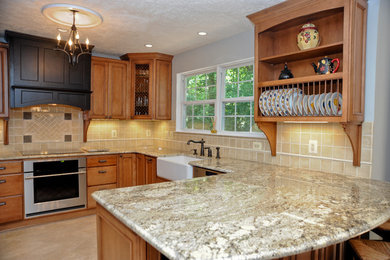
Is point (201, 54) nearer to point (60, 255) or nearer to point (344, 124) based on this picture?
point (344, 124)

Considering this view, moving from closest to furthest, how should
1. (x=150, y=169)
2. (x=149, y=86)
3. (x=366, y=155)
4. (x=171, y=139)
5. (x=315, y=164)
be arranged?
(x=366, y=155) < (x=315, y=164) < (x=150, y=169) < (x=149, y=86) < (x=171, y=139)

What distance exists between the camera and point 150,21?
113 inches

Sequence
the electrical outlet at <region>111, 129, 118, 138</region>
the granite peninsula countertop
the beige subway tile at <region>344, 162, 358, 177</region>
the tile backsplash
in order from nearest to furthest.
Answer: the granite peninsula countertop → the beige subway tile at <region>344, 162, 358, 177</region> → the tile backsplash → the electrical outlet at <region>111, 129, 118, 138</region>

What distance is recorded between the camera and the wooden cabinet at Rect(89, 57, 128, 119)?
4066mm

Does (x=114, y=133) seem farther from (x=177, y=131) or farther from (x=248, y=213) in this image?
(x=248, y=213)

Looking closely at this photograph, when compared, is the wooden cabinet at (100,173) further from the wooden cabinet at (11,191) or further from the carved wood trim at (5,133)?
the carved wood trim at (5,133)

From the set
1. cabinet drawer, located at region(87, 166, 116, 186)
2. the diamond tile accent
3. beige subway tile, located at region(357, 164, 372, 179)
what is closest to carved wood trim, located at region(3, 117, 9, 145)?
the diamond tile accent

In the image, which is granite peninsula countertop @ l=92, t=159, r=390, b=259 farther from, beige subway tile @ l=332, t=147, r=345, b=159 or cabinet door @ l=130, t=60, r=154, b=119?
cabinet door @ l=130, t=60, r=154, b=119

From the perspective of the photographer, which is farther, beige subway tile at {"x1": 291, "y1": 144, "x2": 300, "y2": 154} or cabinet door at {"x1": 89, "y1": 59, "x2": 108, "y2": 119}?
cabinet door at {"x1": 89, "y1": 59, "x2": 108, "y2": 119}

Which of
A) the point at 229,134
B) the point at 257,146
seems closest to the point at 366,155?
the point at 257,146

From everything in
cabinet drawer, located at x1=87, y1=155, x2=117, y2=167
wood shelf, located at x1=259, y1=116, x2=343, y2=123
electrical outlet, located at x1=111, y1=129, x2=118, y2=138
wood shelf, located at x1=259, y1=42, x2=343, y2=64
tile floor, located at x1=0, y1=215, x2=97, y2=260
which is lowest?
tile floor, located at x1=0, y1=215, x2=97, y2=260

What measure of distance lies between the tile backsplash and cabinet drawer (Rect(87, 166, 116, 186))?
2.07 feet

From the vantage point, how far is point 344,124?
204 centimetres

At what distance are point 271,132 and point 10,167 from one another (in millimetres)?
3019
